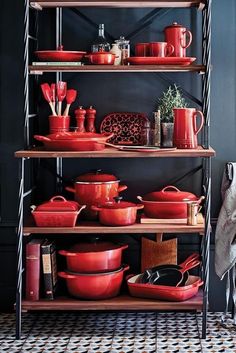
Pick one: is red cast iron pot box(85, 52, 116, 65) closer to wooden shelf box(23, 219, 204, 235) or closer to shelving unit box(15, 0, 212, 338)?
shelving unit box(15, 0, 212, 338)

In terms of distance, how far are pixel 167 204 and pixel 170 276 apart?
1.35ft

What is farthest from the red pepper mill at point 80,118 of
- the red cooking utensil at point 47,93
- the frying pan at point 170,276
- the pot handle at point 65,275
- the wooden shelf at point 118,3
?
the frying pan at point 170,276

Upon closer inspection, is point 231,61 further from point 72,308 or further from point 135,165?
point 72,308

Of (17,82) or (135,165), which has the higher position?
(17,82)

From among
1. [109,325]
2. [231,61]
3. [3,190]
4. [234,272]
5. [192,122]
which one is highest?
[231,61]

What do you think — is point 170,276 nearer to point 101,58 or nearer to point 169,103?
point 169,103

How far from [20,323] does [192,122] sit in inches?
55.8

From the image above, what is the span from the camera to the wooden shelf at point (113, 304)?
3.82 m

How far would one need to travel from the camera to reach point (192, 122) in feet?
12.5

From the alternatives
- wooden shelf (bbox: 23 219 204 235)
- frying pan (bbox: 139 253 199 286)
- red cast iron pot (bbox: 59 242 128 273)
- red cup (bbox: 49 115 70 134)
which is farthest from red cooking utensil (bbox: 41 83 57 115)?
frying pan (bbox: 139 253 199 286)

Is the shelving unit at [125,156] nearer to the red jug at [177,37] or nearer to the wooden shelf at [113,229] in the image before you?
the wooden shelf at [113,229]

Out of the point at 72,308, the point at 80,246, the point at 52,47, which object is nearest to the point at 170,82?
the point at 52,47

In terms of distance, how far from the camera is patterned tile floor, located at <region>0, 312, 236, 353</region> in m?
3.67

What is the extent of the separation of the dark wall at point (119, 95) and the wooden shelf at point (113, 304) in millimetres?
465
